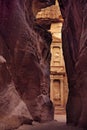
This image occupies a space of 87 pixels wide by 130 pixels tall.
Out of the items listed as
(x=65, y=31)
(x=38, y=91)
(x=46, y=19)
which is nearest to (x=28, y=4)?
(x=65, y=31)

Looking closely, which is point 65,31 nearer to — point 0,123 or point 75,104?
point 75,104

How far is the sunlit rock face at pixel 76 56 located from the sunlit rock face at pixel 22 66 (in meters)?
1.28

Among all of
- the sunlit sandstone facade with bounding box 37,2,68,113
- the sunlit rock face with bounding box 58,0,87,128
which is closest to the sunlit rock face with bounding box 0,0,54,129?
the sunlit rock face with bounding box 58,0,87,128

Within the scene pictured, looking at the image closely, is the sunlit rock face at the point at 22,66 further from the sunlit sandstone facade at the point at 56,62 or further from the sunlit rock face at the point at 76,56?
the sunlit sandstone facade at the point at 56,62

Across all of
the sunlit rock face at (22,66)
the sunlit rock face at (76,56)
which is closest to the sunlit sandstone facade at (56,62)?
the sunlit rock face at (22,66)

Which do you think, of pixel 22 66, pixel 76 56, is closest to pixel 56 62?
pixel 76 56

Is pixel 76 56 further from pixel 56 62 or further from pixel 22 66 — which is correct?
pixel 56 62

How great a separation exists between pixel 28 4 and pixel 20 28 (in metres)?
2.69

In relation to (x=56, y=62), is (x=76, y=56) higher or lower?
higher

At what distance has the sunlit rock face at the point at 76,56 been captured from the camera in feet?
25.8

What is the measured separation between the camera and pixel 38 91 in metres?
10.9

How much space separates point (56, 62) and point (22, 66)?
10.6m

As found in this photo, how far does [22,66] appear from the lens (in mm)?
10078

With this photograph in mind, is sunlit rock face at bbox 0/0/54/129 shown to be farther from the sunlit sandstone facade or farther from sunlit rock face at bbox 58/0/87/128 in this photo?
the sunlit sandstone facade
